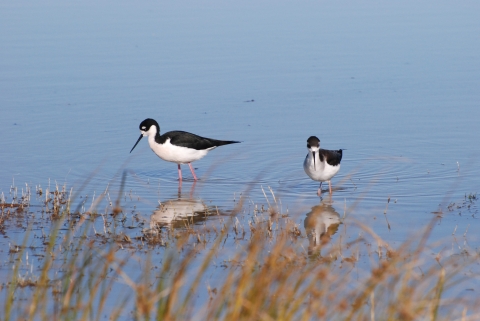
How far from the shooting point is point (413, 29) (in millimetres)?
21453

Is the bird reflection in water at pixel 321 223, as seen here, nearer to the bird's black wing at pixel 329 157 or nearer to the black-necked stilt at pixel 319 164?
the black-necked stilt at pixel 319 164

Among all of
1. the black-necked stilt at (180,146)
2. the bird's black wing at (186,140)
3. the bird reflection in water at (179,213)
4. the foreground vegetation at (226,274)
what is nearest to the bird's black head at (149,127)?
the black-necked stilt at (180,146)

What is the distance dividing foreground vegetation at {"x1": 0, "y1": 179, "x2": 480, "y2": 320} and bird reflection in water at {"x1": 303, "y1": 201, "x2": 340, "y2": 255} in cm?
3

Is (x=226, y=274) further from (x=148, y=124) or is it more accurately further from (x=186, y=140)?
(x=148, y=124)

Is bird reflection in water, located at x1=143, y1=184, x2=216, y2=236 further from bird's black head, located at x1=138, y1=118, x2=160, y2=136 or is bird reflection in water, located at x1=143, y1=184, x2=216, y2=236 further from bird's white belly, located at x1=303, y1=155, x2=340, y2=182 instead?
bird's black head, located at x1=138, y1=118, x2=160, y2=136

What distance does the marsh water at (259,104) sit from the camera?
9602 millimetres

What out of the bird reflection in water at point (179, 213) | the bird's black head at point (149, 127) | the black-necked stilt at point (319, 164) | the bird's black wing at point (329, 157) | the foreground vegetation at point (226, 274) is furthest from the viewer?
the bird's black head at point (149, 127)

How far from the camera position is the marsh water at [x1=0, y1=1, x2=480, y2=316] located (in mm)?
9602

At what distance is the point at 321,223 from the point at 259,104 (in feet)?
21.7

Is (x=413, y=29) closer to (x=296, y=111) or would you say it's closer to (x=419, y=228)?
(x=296, y=111)

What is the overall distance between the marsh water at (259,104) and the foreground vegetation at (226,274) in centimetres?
51

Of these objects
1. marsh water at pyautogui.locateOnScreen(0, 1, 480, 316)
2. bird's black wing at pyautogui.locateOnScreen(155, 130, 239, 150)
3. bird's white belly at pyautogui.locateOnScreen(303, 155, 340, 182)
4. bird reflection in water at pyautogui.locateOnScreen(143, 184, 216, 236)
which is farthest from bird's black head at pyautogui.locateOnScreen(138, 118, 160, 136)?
bird's white belly at pyautogui.locateOnScreen(303, 155, 340, 182)

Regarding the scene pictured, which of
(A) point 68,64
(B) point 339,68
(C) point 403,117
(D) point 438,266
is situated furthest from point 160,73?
(D) point 438,266

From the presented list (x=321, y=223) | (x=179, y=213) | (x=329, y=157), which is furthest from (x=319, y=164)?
(x=179, y=213)
